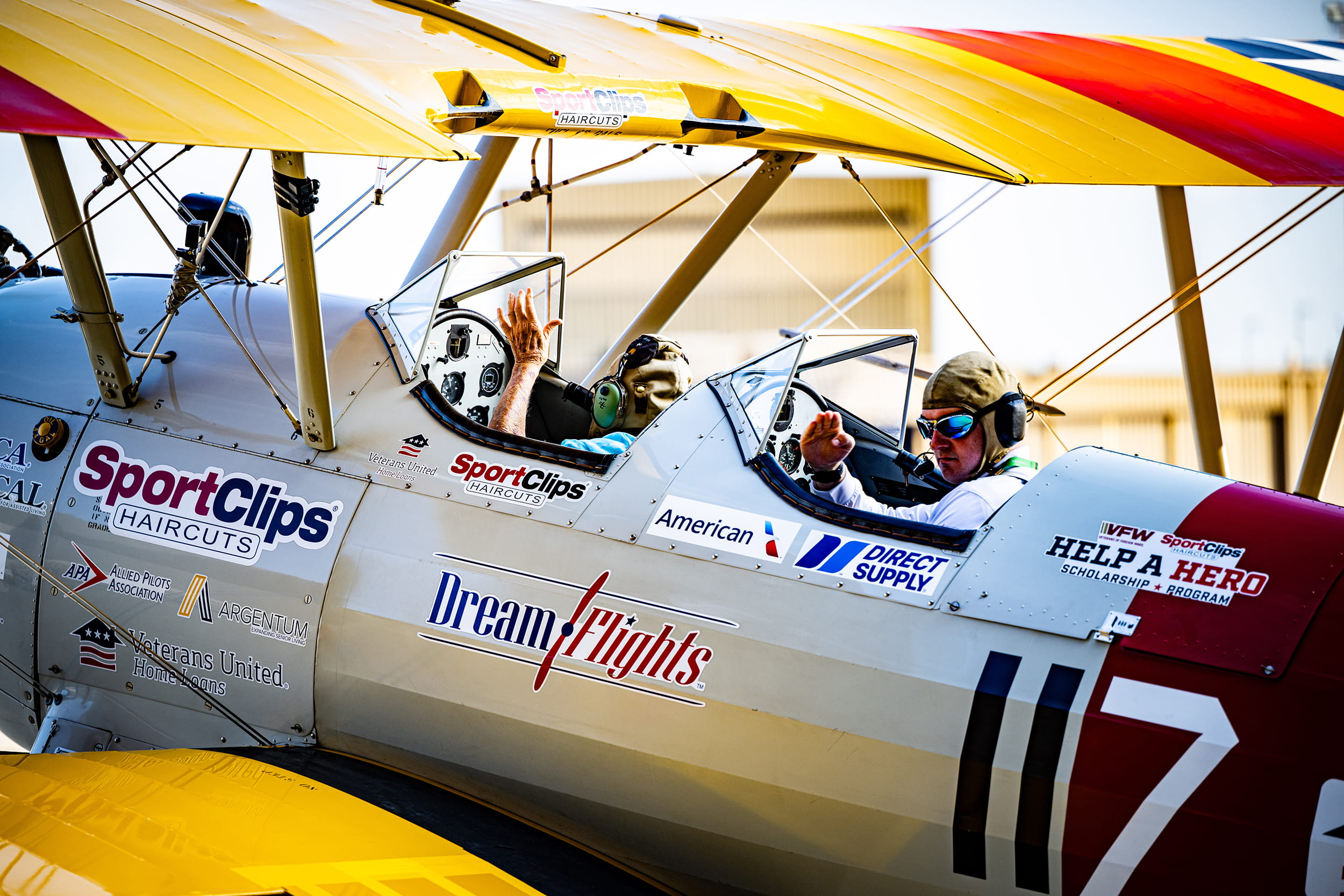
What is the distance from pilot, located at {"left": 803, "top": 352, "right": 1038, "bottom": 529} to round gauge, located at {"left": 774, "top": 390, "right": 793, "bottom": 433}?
0.72 m

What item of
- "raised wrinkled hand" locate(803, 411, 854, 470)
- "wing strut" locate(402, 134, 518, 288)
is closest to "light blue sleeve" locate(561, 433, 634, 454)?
"raised wrinkled hand" locate(803, 411, 854, 470)

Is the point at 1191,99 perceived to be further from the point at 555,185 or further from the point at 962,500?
the point at 962,500

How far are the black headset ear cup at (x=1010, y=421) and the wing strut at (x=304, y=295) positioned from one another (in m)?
2.13

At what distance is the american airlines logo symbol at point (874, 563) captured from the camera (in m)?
3.17

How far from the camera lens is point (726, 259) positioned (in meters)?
21.0

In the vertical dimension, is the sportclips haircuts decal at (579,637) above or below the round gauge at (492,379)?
below

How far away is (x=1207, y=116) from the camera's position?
221 inches

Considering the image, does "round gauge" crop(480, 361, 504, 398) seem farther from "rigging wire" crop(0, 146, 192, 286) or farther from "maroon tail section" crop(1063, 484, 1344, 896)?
"maroon tail section" crop(1063, 484, 1344, 896)

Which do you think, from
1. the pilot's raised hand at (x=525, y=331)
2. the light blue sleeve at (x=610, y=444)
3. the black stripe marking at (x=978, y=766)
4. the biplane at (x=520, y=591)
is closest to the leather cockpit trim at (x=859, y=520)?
the biplane at (x=520, y=591)

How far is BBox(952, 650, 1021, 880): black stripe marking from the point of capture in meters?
2.97

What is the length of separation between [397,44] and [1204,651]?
345cm

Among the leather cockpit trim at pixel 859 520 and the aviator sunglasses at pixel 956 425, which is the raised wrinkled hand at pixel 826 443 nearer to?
the leather cockpit trim at pixel 859 520

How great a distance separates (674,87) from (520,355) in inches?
49.0

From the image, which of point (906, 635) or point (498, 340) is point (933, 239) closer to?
point (498, 340)
